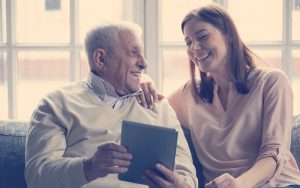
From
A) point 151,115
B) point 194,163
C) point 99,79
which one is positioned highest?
point 99,79

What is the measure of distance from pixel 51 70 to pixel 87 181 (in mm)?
1247

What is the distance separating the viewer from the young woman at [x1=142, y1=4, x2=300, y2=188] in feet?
7.36

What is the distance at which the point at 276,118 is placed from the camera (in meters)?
2.24

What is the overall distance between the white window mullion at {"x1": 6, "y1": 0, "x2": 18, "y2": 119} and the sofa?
0.68m

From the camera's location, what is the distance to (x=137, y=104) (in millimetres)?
2346

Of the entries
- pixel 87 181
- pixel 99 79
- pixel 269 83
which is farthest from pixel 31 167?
pixel 269 83

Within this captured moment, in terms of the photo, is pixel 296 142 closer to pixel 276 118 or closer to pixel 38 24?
pixel 276 118

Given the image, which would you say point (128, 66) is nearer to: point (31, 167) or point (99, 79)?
point (99, 79)

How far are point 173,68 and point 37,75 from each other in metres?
0.72

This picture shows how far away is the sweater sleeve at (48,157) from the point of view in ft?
6.71

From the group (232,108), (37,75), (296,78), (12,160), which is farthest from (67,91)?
(296,78)

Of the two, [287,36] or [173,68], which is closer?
[287,36]

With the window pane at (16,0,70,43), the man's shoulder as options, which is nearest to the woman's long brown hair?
the man's shoulder

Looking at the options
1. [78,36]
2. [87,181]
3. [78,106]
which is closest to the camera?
[87,181]
